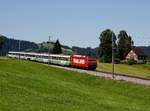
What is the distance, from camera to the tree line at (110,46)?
146738 mm

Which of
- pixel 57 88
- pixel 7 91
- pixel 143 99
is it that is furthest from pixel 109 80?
pixel 7 91

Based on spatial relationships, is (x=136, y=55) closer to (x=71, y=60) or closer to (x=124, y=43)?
(x=124, y=43)

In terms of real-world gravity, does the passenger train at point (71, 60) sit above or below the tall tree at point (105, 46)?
below

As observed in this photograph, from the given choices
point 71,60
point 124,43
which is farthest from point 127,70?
point 124,43

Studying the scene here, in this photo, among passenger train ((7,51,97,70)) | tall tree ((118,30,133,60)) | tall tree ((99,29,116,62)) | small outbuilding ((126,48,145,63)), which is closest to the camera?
passenger train ((7,51,97,70))

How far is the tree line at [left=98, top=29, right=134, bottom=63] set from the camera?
146738 millimetres

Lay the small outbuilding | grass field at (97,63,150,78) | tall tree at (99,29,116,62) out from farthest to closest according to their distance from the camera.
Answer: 1. the small outbuilding
2. tall tree at (99,29,116,62)
3. grass field at (97,63,150,78)

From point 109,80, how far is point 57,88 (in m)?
18.2

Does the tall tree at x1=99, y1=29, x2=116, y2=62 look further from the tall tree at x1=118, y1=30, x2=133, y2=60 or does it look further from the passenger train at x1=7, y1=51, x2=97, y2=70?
the passenger train at x1=7, y1=51, x2=97, y2=70

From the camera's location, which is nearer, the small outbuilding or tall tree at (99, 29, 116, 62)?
tall tree at (99, 29, 116, 62)

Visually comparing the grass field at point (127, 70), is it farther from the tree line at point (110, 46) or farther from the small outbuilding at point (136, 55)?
the small outbuilding at point (136, 55)

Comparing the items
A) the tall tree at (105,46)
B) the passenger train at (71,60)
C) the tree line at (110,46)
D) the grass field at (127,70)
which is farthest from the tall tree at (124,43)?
the passenger train at (71,60)

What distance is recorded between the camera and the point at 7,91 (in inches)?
1048

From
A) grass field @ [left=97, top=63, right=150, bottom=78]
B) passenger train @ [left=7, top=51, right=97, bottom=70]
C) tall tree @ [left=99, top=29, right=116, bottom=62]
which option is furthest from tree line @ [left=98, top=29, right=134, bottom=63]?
passenger train @ [left=7, top=51, right=97, bottom=70]
